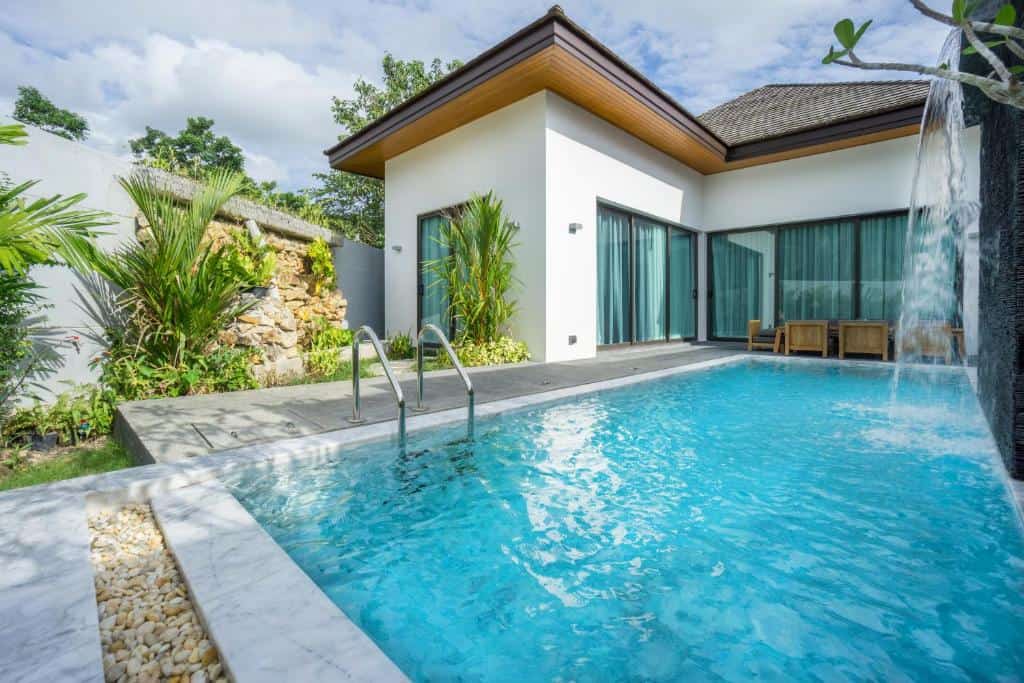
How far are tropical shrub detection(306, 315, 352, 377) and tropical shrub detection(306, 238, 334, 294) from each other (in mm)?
578

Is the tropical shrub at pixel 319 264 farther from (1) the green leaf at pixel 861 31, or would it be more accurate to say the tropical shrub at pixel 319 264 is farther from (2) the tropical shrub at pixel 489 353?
(1) the green leaf at pixel 861 31

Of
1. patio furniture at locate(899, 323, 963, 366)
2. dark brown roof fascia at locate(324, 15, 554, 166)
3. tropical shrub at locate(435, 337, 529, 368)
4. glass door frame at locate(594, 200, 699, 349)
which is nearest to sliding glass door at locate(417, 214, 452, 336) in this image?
tropical shrub at locate(435, 337, 529, 368)

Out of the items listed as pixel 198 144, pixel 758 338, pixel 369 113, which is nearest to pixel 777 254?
pixel 758 338

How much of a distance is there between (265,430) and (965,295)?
8539 mm

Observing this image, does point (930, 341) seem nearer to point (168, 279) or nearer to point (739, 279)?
point (739, 279)

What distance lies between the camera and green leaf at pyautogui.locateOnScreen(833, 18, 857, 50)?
939mm

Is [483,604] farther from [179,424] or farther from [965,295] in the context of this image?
[965,295]

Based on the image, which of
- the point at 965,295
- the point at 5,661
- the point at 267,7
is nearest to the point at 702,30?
the point at 965,295

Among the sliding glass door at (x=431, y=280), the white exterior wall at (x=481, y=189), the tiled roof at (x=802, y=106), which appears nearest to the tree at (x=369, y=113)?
the white exterior wall at (x=481, y=189)

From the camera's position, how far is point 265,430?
10.4ft

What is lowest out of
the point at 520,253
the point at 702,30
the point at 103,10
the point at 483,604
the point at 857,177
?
the point at 483,604

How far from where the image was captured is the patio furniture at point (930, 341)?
276 inches

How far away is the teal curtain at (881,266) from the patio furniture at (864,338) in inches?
42.7

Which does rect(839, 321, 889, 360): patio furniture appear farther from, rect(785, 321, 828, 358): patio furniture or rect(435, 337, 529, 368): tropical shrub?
rect(435, 337, 529, 368): tropical shrub
